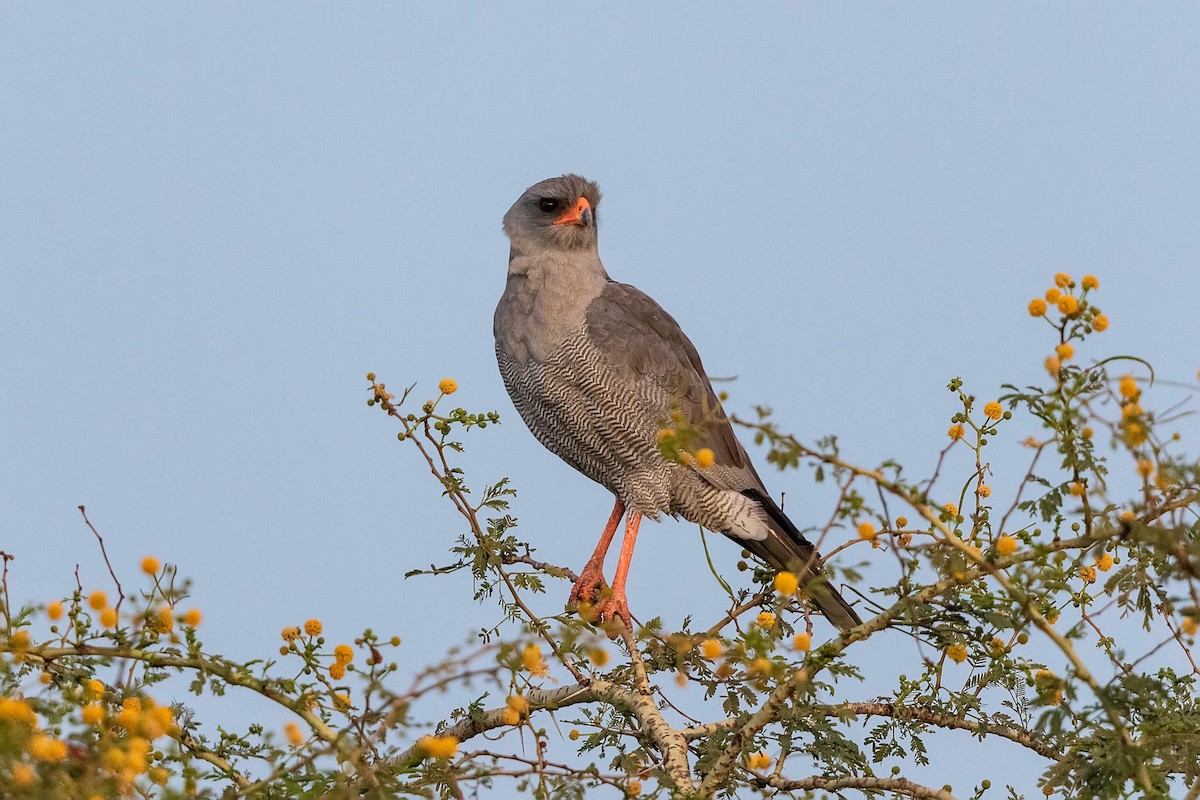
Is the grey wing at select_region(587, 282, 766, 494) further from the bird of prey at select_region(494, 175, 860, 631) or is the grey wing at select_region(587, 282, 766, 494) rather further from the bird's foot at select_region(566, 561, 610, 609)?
the bird's foot at select_region(566, 561, 610, 609)

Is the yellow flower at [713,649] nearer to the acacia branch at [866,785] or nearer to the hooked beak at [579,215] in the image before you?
the acacia branch at [866,785]

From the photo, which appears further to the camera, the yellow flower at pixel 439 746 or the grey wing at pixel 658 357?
the grey wing at pixel 658 357

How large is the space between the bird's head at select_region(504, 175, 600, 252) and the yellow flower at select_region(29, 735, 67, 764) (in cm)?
459

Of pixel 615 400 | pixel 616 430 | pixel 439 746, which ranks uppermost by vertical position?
pixel 615 400

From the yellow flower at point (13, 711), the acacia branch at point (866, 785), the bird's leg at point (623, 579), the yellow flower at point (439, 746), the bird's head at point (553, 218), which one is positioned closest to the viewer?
the yellow flower at point (13, 711)

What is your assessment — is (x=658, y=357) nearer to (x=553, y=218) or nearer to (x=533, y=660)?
(x=553, y=218)

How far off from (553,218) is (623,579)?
1.79 meters

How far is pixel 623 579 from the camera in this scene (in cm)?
616

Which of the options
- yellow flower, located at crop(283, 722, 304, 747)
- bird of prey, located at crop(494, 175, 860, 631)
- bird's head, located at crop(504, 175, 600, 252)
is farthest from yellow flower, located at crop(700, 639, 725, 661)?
bird's head, located at crop(504, 175, 600, 252)

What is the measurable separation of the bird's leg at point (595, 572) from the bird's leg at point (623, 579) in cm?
7

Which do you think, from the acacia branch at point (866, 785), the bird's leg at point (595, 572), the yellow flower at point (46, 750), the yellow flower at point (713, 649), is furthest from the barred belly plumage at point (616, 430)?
the yellow flower at point (46, 750)

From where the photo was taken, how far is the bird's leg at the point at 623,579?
235 inches

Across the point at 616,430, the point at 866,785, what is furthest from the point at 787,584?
the point at 616,430

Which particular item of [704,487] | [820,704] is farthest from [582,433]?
[820,704]
